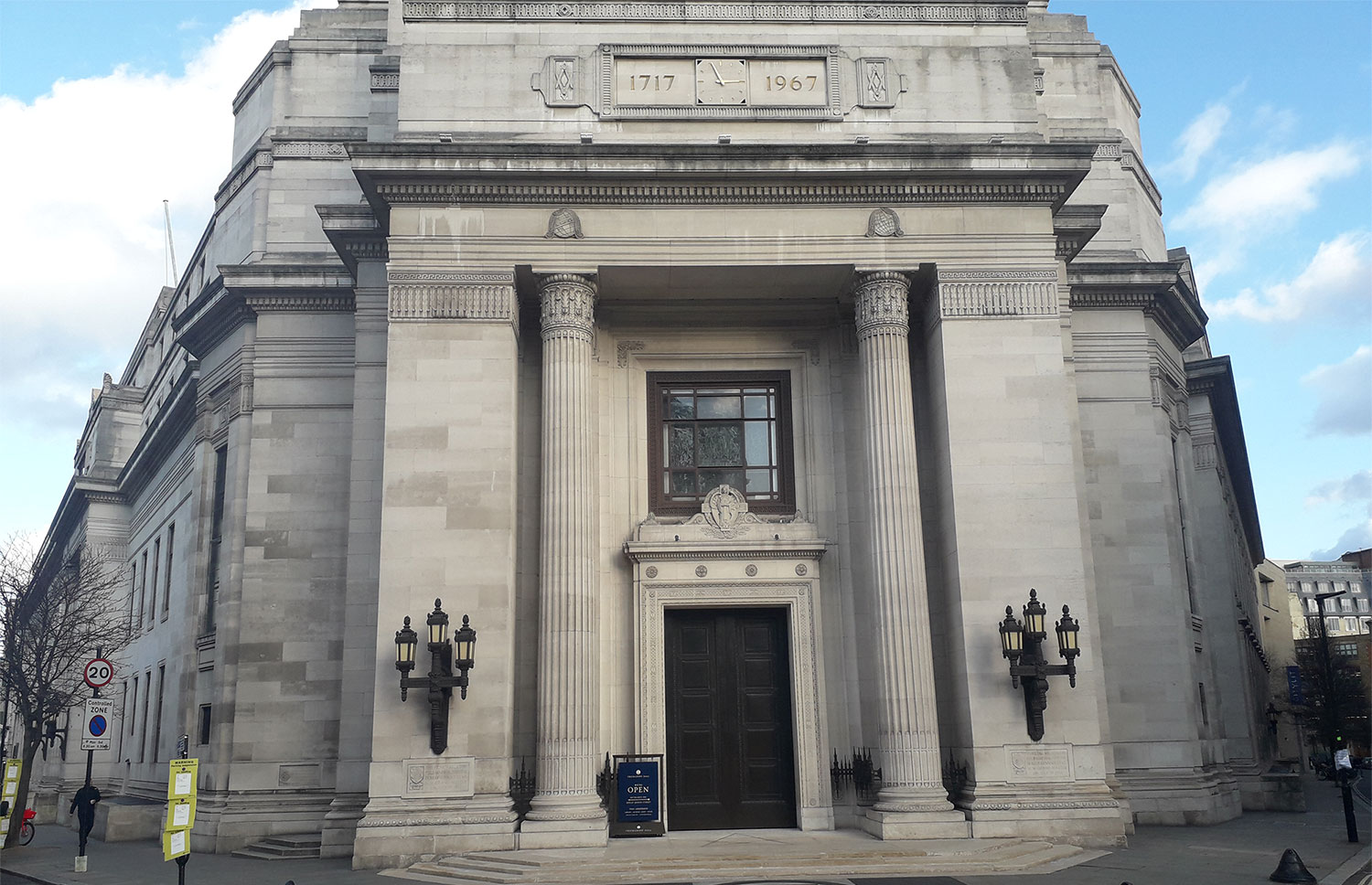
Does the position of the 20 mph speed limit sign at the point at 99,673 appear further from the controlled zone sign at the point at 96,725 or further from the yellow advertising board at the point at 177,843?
the yellow advertising board at the point at 177,843

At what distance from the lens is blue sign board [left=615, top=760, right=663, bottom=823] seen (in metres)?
20.1

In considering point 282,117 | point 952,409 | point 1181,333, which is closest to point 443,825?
point 952,409

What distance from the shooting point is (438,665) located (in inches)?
753

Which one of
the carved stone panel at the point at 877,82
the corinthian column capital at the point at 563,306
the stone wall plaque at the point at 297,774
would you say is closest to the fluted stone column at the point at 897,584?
the carved stone panel at the point at 877,82

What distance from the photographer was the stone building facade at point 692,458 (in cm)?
1984

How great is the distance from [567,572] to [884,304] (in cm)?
795

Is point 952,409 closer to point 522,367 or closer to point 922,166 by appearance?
point 922,166

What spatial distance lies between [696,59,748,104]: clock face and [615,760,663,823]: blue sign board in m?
12.9

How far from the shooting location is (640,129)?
22312 mm

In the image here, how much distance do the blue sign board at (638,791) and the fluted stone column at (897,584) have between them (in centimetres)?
388

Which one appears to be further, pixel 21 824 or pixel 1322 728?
pixel 1322 728

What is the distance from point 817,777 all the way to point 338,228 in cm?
1486

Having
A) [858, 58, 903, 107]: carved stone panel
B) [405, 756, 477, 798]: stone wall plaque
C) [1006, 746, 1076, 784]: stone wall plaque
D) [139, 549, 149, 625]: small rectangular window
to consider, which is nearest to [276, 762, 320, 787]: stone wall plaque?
[405, 756, 477, 798]: stone wall plaque

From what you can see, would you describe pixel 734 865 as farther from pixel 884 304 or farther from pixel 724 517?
pixel 884 304
